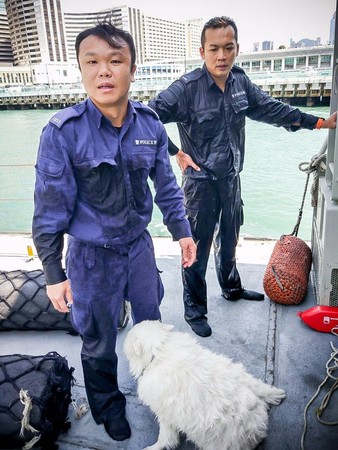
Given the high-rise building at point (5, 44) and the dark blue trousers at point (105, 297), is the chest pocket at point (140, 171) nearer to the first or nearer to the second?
the dark blue trousers at point (105, 297)

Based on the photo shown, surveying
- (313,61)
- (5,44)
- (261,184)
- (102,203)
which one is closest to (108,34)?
(102,203)

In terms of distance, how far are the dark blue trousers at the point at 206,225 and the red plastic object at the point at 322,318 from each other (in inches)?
26.4

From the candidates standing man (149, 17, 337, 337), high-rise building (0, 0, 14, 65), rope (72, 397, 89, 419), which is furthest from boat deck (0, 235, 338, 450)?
high-rise building (0, 0, 14, 65)

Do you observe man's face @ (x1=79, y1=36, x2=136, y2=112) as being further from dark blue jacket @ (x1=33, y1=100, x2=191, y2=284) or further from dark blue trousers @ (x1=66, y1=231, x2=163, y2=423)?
dark blue trousers @ (x1=66, y1=231, x2=163, y2=423)

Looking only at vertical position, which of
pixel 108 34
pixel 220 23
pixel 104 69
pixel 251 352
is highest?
pixel 220 23

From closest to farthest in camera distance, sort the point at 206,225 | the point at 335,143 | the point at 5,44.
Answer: the point at 335,143
the point at 206,225
the point at 5,44

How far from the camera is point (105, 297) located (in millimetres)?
1637

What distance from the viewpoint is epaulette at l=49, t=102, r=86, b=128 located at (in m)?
1.41

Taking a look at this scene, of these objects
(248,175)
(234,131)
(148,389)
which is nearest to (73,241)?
(148,389)

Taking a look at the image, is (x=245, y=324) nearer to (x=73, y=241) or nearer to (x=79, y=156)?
(x=73, y=241)

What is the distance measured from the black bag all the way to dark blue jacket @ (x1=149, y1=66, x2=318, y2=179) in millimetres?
1555

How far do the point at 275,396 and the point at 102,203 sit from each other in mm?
1404

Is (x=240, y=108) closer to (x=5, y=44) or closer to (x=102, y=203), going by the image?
(x=102, y=203)

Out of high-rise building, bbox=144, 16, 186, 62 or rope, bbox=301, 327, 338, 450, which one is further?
high-rise building, bbox=144, 16, 186, 62
